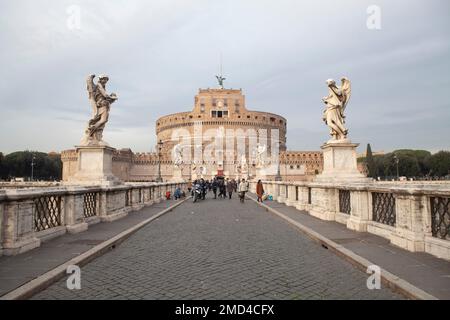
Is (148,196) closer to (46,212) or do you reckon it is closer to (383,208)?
(46,212)

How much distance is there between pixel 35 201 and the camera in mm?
6051

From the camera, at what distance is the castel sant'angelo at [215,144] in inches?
3083

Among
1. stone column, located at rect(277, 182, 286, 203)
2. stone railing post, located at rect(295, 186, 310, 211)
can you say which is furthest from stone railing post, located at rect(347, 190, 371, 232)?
stone column, located at rect(277, 182, 286, 203)

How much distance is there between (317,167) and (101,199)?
77.0 m

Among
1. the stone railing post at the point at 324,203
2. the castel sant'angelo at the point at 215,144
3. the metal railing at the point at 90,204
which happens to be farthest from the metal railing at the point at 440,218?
the castel sant'angelo at the point at 215,144

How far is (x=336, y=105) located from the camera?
10.2m

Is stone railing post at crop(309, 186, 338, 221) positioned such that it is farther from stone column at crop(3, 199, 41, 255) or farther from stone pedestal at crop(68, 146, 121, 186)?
stone column at crop(3, 199, 41, 255)

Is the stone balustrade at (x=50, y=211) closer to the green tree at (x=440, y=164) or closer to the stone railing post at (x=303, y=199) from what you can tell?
the stone railing post at (x=303, y=199)

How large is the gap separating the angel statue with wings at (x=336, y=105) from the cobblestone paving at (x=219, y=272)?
13.4ft

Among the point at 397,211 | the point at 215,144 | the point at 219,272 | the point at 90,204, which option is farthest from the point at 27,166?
the point at 397,211

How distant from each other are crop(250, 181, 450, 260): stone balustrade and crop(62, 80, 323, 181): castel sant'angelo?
63438 millimetres

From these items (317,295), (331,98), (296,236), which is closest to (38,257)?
(317,295)

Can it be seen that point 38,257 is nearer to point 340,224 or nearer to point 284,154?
point 340,224

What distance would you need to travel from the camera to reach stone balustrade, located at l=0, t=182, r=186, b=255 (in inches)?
199
